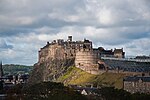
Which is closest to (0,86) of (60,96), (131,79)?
(131,79)

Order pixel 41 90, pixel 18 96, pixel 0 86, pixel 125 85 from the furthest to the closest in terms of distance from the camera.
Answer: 1. pixel 125 85
2. pixel 0 86
3. pixel 41 90
4. pixel 18 96

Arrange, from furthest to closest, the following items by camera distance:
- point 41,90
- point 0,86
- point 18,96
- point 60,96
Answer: point 0,86 < point 41,90 < point 18,96 < point 60,96

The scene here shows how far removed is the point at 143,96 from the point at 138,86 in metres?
48.0

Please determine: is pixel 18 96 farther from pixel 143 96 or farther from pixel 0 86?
pixel 0 86

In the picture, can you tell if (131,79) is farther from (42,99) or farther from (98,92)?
(42,99)

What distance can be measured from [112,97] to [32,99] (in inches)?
1022

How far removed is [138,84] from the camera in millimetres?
189125

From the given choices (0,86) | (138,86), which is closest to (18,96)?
(0,86)

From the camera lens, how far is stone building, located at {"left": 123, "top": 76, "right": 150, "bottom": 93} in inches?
7436

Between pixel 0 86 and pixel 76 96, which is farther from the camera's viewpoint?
pixel 0 86

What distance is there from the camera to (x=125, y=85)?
195m

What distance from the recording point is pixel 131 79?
193250mm

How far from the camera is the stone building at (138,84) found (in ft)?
620

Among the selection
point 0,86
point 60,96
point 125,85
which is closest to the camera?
point 60,96
